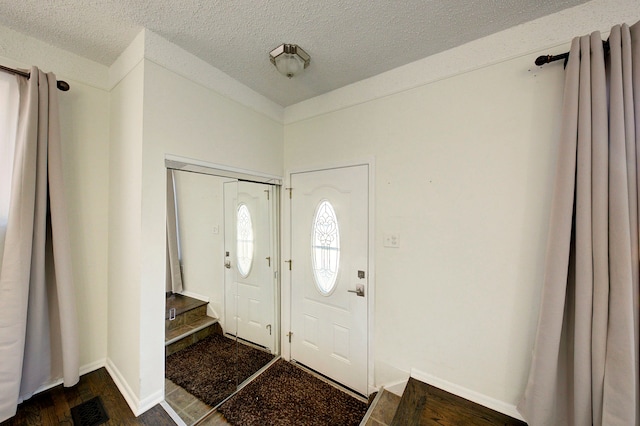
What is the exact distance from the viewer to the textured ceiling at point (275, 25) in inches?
49.2

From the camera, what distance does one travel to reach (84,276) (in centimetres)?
171

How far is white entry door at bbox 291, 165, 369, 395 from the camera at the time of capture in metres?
1.94

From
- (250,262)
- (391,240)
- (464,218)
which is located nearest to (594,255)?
(464,218)

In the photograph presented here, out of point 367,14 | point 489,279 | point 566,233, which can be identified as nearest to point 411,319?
point 489,279

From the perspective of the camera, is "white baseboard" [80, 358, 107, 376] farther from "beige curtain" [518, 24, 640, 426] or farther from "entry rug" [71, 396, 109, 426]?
"beige curtain" [518, 24, 640, 426]

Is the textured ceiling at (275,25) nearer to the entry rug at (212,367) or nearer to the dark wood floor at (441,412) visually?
the entry rug at (212,367)

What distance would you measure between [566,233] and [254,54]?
211 cm

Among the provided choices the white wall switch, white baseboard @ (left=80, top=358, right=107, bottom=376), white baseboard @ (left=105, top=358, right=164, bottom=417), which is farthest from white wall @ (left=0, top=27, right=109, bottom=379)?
the white wall switch

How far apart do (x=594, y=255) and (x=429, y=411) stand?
1.20m

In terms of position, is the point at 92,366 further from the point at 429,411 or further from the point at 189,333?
the point at 429,411

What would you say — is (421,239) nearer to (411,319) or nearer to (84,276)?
(411,319)

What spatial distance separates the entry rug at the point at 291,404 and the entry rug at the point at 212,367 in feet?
0.33

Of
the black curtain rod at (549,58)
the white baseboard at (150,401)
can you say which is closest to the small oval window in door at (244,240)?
the white baseboard at (150,401)

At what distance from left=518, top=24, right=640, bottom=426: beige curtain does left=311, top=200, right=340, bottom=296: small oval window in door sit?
134 cm
